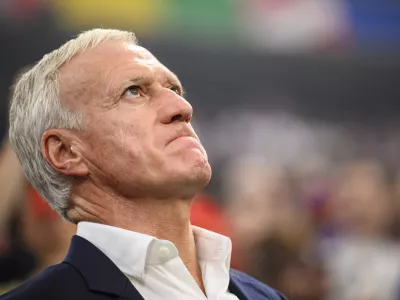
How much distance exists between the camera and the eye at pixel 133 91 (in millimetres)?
1957

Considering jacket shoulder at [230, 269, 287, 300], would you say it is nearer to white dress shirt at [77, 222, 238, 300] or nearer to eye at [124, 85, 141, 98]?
white dress shirt at [77, 222, 238, 300]

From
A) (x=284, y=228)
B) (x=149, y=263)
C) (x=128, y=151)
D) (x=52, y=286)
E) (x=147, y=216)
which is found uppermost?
(x=284, y=228)

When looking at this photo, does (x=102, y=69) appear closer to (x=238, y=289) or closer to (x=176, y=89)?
(x=176, y=89)

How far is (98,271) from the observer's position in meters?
1.78

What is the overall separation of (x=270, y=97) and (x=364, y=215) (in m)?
2.33

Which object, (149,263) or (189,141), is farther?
(189,141)

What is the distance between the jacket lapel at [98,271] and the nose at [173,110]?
336 millimetres

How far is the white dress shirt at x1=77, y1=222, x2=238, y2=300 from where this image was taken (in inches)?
70.6

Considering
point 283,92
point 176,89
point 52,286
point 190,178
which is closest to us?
point 52,286

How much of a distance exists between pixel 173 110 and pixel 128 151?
143 mm

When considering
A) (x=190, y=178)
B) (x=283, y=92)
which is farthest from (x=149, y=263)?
(x=283, y=92)

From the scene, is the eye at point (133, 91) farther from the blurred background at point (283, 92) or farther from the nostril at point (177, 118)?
the blurred background at point (283, 92)

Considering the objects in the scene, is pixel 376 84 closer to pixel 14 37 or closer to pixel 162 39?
pixel 162 39

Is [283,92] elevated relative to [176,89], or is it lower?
elevated
